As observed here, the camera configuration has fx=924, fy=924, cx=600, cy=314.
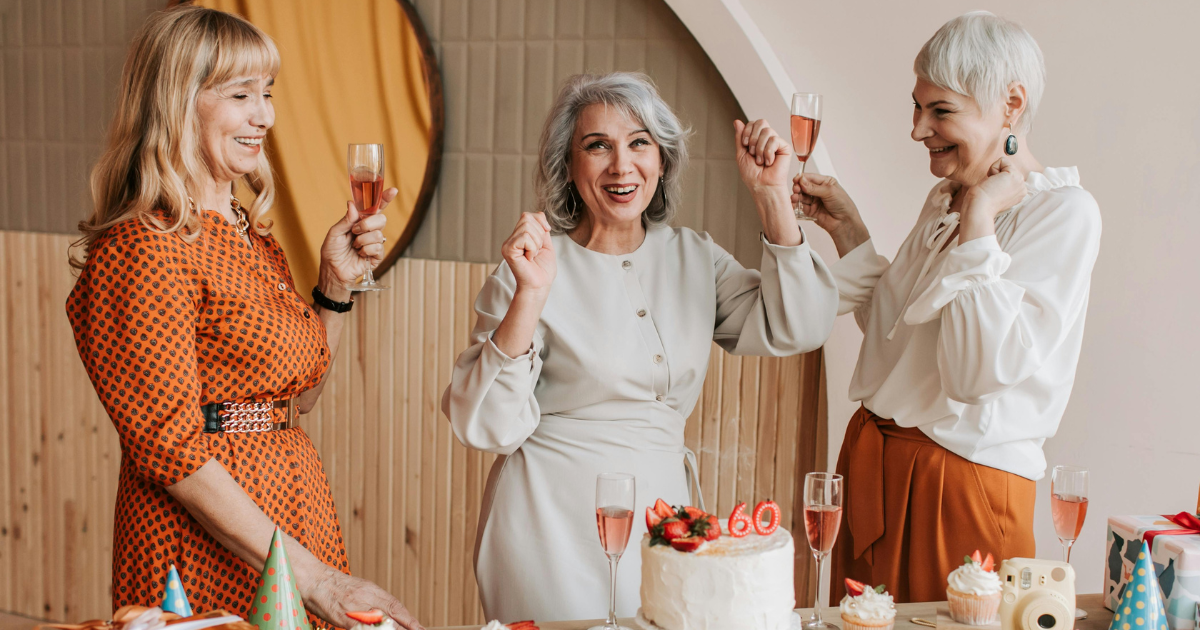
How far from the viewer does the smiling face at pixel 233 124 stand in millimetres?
1669

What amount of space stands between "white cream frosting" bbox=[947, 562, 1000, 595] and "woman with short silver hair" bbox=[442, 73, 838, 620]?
591 mm

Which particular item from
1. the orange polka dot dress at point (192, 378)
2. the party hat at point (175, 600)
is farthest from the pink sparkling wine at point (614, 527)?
the orange polka dot dress at point (192, 378)

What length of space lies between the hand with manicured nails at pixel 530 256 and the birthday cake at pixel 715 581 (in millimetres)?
507

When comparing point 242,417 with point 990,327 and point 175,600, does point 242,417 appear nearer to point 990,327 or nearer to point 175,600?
point 175,600

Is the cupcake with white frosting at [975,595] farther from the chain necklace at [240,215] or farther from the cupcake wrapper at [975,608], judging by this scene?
the chain necklace at [240,215]

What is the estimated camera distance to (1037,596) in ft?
4.45

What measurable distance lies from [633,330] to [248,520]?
2.63ft

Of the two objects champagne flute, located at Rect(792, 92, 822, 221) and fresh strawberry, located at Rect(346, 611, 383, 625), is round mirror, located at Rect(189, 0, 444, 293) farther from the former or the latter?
fresh strawberry, located at Rect(346, 611, 383, 625)

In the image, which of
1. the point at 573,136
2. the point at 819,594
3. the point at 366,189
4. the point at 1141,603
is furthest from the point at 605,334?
the point at 1141,603

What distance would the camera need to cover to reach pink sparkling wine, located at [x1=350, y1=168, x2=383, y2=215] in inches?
70.9

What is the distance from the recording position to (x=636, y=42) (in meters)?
3.10

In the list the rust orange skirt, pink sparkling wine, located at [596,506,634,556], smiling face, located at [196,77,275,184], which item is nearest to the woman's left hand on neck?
the rust orange skirt

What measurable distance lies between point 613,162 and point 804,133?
42cm

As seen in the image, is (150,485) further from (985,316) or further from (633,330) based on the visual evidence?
(985,316)
